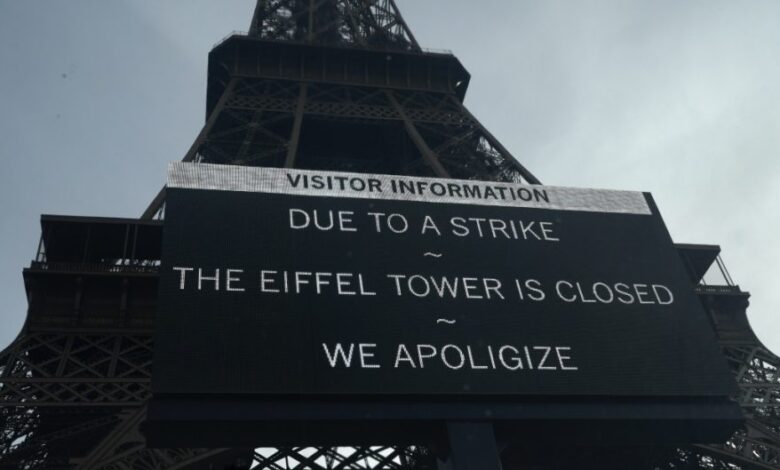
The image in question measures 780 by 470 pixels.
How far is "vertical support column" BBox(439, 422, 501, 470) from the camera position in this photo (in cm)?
1270

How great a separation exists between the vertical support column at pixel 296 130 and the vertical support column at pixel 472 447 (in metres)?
12.0

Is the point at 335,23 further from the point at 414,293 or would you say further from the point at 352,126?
the point at 414,293

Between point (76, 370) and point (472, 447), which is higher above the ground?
point (76, 370)

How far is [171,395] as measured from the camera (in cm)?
1223

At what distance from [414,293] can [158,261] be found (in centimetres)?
996

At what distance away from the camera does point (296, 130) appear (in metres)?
26.5

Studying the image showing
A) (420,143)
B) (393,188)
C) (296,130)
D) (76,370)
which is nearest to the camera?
(393,188)

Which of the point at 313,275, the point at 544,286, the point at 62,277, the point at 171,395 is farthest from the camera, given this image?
the point at 62,277

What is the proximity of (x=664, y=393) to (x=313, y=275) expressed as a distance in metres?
6.11

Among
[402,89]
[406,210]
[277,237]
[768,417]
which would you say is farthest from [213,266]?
[402,89]

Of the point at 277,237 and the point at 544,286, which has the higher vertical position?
the point at 277,237

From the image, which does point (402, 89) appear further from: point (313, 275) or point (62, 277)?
point (313, 275)

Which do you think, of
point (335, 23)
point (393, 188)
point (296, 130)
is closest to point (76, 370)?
point (393, 188)

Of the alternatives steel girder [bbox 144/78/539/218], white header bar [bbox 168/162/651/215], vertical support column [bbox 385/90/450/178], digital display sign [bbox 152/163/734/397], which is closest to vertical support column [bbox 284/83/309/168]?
steel girder [bbox 144/78/539/218]
